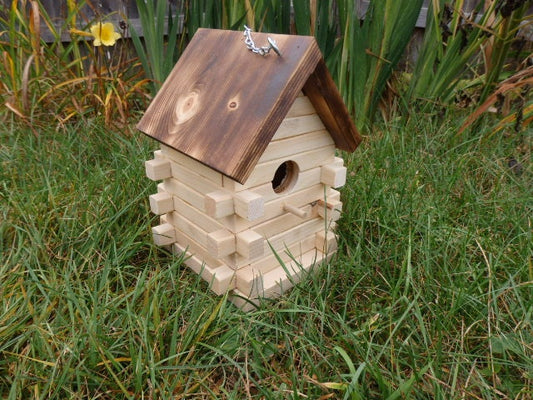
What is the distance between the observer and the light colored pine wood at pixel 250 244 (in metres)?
1.32

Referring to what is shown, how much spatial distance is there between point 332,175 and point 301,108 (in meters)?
0.28

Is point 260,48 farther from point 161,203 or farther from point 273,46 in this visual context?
point 161,203

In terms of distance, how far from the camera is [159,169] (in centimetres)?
152

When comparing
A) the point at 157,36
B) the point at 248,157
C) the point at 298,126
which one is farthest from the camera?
the point at 157,36

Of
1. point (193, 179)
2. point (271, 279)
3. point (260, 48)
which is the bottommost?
point (271, 279)

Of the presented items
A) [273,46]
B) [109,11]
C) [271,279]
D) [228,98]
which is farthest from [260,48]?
[109,11]

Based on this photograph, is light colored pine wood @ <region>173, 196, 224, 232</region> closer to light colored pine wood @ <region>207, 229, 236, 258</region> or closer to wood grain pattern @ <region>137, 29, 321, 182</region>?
light colored pine wood @ <region>207, 229, 236, 258</region>

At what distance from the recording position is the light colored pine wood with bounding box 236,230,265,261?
132 centimetres

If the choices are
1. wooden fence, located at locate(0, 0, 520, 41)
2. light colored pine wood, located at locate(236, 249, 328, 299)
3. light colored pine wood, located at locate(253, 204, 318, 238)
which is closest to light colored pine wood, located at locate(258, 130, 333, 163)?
light colored pine wood, located at locate(253, 204, 318, 238)

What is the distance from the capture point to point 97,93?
268 centimetres

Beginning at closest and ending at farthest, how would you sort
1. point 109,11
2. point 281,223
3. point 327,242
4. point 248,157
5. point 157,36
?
point 248,157, point 281,223, point 327,242, point 157,36, point 109,11

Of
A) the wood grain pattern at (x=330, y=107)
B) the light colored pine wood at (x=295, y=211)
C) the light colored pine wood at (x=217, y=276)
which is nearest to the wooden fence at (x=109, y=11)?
the wood grain pattern at (x=330, y=107)

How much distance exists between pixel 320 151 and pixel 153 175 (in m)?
0.59

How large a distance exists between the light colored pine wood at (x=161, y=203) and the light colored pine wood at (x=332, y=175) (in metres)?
0.56
